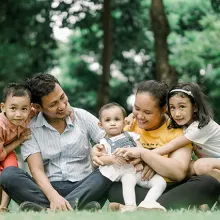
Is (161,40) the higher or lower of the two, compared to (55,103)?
higher

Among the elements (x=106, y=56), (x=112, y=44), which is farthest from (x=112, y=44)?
(x=106, y=56)

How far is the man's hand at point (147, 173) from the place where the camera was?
5180mm

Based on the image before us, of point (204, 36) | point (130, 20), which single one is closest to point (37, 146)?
point (130, 20)

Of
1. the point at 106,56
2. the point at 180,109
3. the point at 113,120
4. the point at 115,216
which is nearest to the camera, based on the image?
the point at 115,216

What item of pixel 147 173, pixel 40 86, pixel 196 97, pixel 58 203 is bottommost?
pixel 58 203

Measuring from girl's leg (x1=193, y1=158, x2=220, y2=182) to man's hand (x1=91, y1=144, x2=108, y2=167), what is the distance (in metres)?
0.82

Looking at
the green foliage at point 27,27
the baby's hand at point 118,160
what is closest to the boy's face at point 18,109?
the baby's hand at point 118,160

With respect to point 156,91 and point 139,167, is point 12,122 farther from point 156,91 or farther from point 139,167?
point 156,91

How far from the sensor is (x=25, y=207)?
500 centimetres

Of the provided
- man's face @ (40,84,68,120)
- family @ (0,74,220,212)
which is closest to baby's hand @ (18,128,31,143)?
family @ (0,74,220,212)

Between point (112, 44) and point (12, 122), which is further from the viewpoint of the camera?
point (112, 44)

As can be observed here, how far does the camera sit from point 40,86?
18.0ft

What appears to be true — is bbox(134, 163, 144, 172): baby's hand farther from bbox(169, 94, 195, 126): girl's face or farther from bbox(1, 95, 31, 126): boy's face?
bbox(1, 95, 31, 126): boy's face

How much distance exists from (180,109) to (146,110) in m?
0.30
